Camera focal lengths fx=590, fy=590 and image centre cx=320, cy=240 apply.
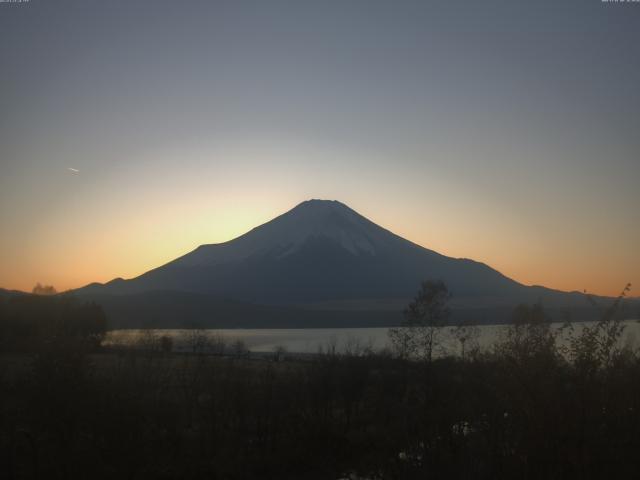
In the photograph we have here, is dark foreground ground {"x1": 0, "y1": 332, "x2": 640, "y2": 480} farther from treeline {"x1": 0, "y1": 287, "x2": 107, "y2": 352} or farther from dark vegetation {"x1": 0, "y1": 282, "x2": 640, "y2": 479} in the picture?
treeline {"x1": 0, "y1": 287, "x2": 107, "y2": 352}

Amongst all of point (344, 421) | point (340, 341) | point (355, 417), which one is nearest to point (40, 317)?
point (355, 417)

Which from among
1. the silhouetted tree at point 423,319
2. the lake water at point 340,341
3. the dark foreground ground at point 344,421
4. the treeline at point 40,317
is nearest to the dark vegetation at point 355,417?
the dark foreground ground at point 344,421

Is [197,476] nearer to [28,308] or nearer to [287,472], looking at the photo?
[287,472]

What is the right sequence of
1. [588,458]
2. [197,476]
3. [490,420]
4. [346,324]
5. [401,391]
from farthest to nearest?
[346,324] → [401,391] → [197,476] → [490,420] → [588,458]

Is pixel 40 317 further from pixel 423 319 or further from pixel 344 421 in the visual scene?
pixel 344 421

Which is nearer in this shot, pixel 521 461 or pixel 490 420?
pixel 521 461

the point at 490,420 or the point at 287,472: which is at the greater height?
the point at 490,420

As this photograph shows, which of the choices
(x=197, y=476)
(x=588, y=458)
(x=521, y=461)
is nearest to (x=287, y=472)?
(x=197, y=476)
